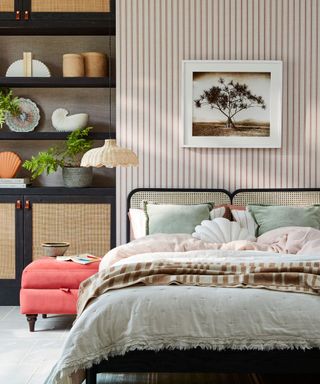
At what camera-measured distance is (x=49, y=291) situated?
534cm

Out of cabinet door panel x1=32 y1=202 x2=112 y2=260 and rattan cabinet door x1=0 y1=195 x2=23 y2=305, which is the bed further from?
rattan cabinet door x1=0 y1=195 x2=23 y2=305

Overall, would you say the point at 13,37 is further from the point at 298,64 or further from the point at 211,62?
the point at 298,64

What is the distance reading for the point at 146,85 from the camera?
6.27 m

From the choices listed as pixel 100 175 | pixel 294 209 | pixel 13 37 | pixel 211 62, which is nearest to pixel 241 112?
pixel 211 62

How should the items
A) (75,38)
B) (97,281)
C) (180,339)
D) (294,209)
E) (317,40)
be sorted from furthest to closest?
(75,38) < (317,40) < (294,209) < (97,281) < (180,339)

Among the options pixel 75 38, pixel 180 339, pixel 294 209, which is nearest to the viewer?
pixel 180 339

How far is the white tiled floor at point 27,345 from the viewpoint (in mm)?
4230

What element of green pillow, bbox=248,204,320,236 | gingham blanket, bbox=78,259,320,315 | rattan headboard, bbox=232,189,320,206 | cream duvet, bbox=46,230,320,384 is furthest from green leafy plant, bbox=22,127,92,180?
cream duvet, bbox=46,230,320,384

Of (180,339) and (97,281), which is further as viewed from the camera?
(97,281)

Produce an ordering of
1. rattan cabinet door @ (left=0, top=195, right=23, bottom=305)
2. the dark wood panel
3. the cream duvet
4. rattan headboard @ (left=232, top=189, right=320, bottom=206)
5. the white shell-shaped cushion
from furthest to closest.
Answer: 1. rattan cabinet door @ (left=0, top=195, right=23, bottom=305)
2. rattan headboard @ (left=232, top=189, right=320, bottom=206)
3. the white shell-shaped cushion
4. the dark wood panel
5. the cream duvet

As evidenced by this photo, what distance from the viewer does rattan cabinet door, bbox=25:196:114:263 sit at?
6254 mm

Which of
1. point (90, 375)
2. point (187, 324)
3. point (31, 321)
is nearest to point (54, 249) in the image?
point (31, 321)

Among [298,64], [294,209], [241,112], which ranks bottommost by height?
[294,209]

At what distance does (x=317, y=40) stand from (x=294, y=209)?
1.40 metres
